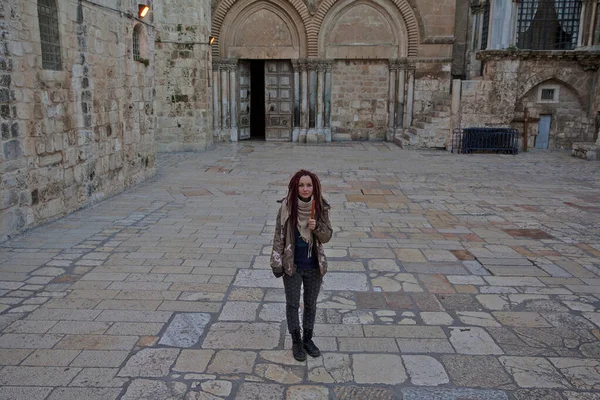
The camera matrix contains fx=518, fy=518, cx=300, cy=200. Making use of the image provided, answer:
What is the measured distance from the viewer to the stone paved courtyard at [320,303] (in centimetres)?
361

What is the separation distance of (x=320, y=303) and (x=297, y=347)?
1.08 m

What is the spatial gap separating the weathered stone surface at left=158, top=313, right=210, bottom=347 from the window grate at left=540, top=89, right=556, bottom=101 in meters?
16.5

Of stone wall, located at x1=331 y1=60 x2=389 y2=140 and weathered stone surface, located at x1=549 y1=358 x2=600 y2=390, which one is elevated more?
stone wall, located at x1=331 y1=60 x2=389 y2=140

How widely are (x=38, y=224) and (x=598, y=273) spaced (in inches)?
288

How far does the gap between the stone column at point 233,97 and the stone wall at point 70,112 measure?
7.70 meters

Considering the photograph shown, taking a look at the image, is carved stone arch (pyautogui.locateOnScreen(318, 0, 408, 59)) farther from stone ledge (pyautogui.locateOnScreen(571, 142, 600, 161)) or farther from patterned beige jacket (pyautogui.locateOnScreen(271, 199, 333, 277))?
patterned beige jacket (pyautogui.locateOnScreen(271, 199, 333, 277))

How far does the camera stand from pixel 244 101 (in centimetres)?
1992

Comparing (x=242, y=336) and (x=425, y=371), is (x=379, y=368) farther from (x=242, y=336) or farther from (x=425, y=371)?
(x=242, y=336)

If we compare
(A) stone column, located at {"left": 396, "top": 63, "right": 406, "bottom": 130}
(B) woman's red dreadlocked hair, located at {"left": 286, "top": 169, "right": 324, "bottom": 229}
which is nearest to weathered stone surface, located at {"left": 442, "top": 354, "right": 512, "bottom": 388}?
(B) woman's red dreadlocked hair, located at {"left": 286, "top": 169, "right": 324, "bottom": 229}

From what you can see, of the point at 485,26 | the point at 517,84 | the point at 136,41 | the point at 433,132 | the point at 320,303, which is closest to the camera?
the point at 320,303

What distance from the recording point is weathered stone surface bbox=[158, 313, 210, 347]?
413 cm

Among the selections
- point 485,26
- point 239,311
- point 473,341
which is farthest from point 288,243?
point 485,26

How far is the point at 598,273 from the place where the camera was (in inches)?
231

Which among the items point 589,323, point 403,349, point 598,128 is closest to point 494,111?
point 598,128
